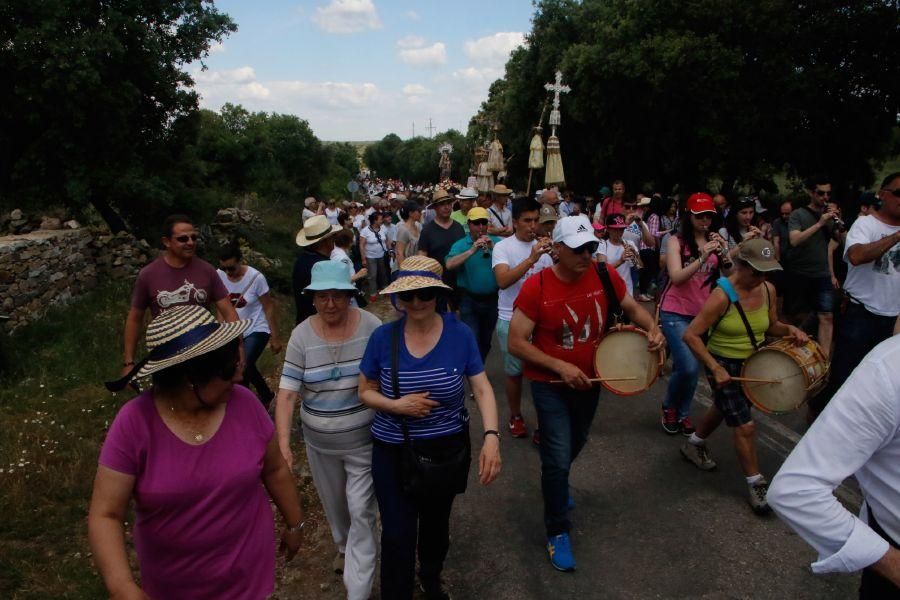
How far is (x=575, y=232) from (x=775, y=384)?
1697 millimetres

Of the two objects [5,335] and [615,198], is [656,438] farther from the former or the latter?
[5,335]

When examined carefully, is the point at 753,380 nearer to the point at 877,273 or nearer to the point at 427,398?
the point at 877,273

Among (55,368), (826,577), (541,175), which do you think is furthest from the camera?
(541,175)

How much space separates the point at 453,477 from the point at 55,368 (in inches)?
227

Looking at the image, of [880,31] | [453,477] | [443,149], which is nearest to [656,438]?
[453,477]

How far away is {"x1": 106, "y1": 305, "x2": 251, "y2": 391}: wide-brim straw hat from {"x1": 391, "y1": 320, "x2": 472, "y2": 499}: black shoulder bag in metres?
0.92

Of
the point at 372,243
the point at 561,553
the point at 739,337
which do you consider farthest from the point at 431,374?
the point at 372,243

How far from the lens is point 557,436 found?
3510 mm

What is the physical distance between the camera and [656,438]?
202 inches

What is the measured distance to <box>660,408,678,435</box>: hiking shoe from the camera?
16.9 ft

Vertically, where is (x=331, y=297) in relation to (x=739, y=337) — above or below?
above

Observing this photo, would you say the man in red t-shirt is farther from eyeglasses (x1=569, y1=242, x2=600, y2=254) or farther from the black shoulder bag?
the black shoulder bag

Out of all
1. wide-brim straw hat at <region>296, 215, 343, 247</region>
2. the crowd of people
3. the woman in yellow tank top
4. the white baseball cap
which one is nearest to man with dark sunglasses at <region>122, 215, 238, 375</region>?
the crowd of people

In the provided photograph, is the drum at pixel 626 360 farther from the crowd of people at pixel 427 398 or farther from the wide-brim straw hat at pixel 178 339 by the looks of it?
the wide-brim straw hat at pixel 178 339
